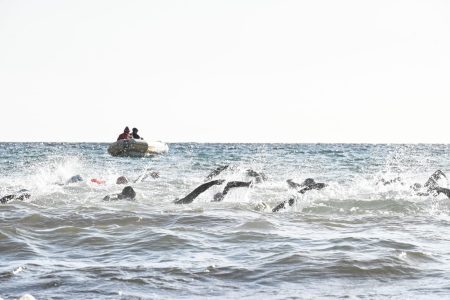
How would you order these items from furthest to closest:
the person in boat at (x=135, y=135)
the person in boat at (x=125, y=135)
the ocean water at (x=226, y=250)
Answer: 1. the person in boat at (x=135, y=135)
2. the person in boat at (x=125, y=135)
3. the ocean water at (x=226, y=250)

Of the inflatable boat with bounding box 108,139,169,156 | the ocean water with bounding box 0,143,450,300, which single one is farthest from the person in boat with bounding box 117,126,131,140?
the ocean water with bounding box 0,143,450,300

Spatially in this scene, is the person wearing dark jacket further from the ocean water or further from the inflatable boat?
the ocean water

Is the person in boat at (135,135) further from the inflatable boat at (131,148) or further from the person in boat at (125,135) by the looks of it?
the inflatable boat at (131,148)

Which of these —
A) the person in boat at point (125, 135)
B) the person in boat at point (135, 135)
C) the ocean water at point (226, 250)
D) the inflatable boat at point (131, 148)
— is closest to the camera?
the ocean water at point (226, 250)

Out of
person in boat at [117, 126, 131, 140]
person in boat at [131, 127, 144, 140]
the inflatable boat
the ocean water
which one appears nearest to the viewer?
the ocean water

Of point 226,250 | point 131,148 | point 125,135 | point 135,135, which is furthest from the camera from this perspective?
point 135,135

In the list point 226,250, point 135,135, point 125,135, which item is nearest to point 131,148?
point 125,135

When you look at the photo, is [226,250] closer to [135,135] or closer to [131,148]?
[131,148]

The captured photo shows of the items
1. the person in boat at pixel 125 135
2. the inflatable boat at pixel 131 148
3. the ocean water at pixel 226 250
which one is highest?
the person in boat at pixel 125 135

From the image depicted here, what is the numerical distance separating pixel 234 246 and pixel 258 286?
96.3 inches

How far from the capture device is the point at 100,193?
740 inches

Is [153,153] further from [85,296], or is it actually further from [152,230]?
[85,296]

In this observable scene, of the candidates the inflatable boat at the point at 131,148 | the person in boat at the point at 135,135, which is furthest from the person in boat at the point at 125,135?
the inflatable boat at the point at 131,148

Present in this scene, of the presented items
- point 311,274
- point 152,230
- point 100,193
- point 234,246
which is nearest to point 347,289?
point 311,274
